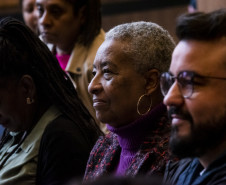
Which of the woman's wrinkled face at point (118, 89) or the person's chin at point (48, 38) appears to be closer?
the woman's wrinkled face at point (118, 89)

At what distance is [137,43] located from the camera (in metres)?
2.20

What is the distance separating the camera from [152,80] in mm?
2197

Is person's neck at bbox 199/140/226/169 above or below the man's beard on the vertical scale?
below

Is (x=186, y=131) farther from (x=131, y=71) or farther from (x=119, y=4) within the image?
(x=119, y=4)

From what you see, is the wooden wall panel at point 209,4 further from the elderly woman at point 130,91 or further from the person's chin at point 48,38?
the elderly woman at point 130,91

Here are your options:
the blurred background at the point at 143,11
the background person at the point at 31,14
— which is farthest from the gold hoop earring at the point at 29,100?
the blurred background at the point at 143,11

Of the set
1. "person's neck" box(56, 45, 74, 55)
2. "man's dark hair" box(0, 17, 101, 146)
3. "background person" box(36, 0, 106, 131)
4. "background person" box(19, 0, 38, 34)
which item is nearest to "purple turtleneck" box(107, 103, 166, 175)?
"man's dark hair" box(0, 17, 101, 146)

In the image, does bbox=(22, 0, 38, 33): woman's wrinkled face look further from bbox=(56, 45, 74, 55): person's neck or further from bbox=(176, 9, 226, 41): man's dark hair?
bbox=(176, 9, 226, 41): man's dark hair

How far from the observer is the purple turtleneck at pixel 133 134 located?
2.13 metres

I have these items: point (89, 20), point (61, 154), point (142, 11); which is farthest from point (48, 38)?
point (142, 11)

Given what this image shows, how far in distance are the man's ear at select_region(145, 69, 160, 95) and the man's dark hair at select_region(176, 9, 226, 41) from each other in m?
0.42

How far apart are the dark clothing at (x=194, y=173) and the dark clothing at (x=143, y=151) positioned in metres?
0.11

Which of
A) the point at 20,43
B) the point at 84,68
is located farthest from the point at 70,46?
the point at 20,43

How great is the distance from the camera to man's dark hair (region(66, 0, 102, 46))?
3414mm
